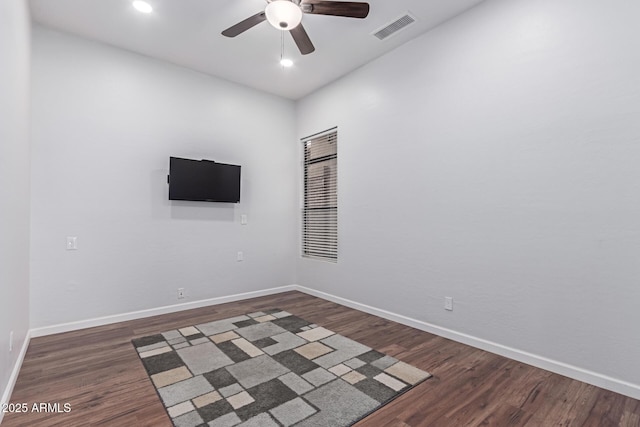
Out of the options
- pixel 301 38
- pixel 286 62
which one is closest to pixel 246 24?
pixel 301 38

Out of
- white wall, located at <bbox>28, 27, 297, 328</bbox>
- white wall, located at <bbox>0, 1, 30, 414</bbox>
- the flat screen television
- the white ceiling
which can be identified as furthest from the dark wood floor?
the white ceiling

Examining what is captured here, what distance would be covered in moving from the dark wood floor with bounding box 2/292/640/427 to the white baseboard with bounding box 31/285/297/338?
0.34 ft

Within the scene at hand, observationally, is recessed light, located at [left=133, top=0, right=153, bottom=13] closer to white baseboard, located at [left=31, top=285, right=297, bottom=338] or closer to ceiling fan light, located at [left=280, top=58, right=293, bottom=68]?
ceiling fan light, located at [left=280, top=58, right=293, bottom=68]

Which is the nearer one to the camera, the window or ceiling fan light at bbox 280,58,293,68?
ceiling fan light at bbox 280,58,293,68

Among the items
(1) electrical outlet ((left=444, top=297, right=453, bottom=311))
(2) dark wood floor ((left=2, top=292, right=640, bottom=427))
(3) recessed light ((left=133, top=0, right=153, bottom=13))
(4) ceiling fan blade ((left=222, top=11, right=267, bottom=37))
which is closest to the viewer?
(2) dark wood floor ((left=2, top=292, right=640, bottom=427))

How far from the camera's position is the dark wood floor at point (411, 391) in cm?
181

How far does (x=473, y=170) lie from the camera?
291 centimetres

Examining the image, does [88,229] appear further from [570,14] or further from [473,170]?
[570,14]

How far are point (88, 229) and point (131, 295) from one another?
87cm

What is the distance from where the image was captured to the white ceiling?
2879 millimetres

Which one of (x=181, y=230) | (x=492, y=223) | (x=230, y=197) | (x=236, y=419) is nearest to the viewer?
(x=236, y=419)

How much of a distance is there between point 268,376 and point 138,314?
7.20 ft

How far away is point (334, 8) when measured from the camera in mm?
2383

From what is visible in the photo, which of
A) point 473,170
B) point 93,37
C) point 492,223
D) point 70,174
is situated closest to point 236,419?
point 492,223
